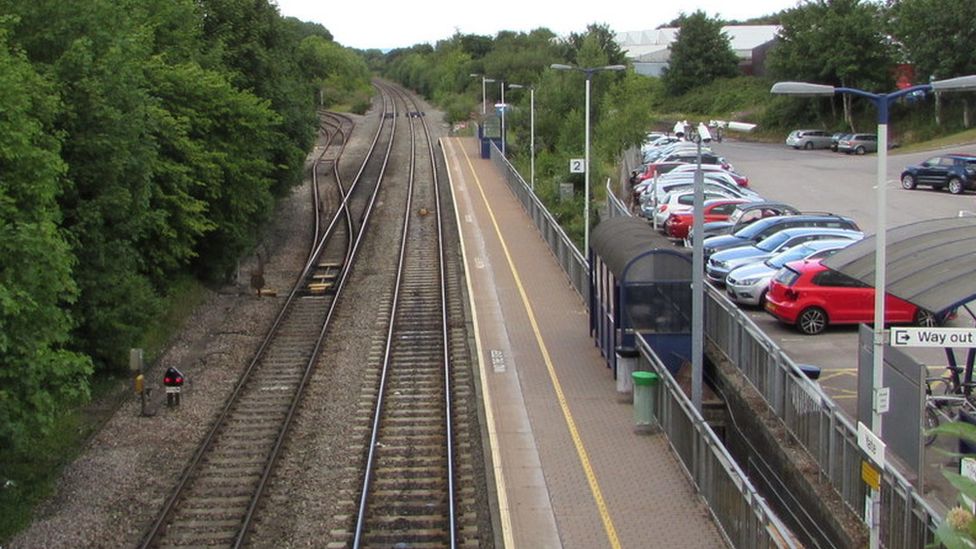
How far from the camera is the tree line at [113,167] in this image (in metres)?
15.2

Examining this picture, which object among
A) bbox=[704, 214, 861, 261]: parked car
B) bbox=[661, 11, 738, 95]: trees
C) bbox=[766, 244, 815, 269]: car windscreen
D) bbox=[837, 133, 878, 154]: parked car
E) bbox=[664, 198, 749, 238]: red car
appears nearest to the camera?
bbox=[766, 244, 815, 269]: car windscreen

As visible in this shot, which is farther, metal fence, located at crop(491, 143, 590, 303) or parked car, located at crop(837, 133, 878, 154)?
parked car, located at crop(837, 133, 878, 154)

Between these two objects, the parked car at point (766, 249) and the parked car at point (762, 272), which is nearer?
the parked car at point (762, 272)

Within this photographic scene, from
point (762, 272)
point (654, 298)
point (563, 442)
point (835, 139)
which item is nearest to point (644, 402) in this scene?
point (563, 442)

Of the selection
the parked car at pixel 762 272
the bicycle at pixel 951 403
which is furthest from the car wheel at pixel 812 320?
the bicycle at pixel 951 403

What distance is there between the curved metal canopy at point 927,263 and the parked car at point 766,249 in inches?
375

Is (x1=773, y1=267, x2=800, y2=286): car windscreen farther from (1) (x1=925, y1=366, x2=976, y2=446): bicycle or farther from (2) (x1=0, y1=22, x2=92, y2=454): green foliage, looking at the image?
(2) (x1=0, y1=22, x2=92, y2=454): green foliage

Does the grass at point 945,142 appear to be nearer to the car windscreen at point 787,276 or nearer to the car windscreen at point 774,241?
the car windscreen at point 774,241

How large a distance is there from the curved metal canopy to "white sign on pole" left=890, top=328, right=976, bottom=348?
38.8 inches

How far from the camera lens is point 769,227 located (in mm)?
29203

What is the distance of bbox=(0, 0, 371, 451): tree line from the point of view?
15250 mm

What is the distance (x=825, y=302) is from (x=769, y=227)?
27.4ft

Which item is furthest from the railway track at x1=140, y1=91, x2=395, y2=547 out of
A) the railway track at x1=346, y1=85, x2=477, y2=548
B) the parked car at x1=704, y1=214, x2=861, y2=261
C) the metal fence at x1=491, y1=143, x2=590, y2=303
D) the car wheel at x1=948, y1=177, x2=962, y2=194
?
the car wheel at x1=948, y1=177, x2=962, y2=194

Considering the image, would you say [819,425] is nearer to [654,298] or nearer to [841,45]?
[654,298]
